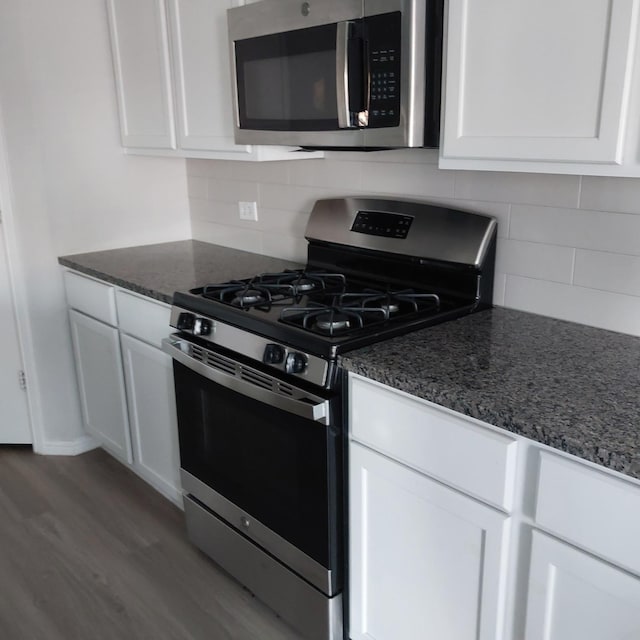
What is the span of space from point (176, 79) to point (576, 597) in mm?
2072

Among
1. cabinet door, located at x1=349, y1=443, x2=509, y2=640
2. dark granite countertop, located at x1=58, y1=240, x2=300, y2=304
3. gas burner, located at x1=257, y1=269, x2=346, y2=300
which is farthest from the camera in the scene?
dark granite countertop, located at x1=58, y1=240, x2=300, y2=304

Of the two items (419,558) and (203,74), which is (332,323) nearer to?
(419,558)

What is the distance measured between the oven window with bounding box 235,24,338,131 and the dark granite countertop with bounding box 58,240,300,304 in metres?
0.58

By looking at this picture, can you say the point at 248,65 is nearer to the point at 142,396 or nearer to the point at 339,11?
the point at 339,11

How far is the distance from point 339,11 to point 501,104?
1.77ft

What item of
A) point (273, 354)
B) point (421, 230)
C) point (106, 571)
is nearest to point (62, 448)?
point (106, 571)

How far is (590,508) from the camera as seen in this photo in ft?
3.69

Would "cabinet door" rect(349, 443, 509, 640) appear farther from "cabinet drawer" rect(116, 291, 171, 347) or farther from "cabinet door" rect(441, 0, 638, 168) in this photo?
"cabinet drawer" rect(116, 291, 171, 347)

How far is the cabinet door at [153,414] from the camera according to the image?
230 cm

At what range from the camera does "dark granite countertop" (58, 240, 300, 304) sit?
229 centimetres

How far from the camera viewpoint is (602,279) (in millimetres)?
1650

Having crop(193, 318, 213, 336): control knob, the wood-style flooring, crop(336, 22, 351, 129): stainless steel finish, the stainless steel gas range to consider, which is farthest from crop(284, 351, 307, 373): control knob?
the wood-style flooring

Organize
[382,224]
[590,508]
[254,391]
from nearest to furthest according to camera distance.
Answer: [590,508] → [254,391] → [382,224]

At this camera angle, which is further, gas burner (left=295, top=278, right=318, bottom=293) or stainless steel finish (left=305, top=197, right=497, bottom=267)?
gas burner (left=295, top=278, right=318, bottom=293)
